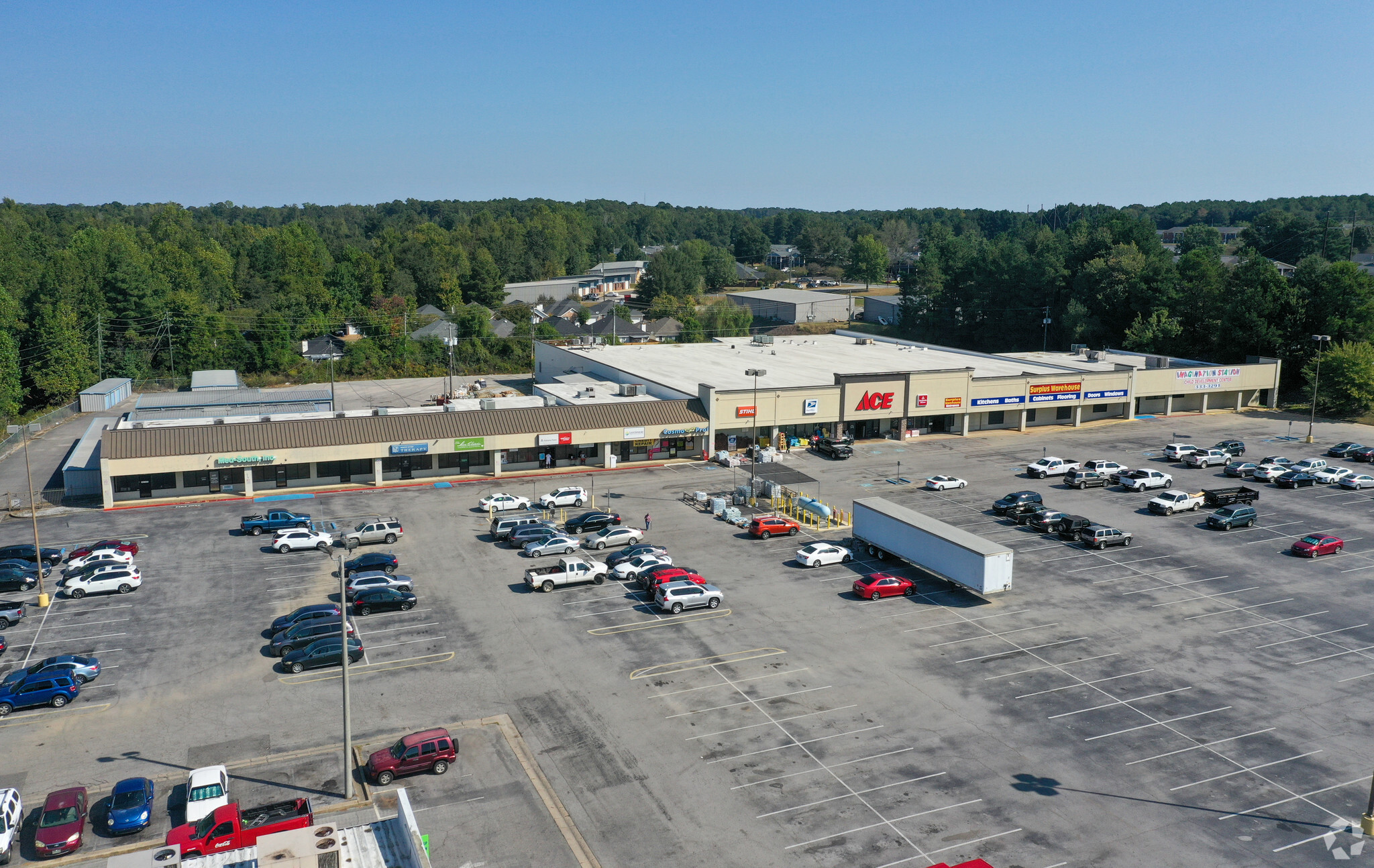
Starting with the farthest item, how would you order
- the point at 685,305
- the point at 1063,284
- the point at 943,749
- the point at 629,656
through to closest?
the point at 685,305 → the point at 1063,284 → the point at 629,656 → the point at 943,749

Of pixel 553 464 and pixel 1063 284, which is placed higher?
pixel 1063 284

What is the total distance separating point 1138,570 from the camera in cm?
4653

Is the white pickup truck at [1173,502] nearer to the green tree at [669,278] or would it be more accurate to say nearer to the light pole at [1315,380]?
the light pole at [1315,380]

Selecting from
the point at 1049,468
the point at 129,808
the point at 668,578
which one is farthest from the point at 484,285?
the point at 129,808

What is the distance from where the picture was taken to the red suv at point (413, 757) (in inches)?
1087

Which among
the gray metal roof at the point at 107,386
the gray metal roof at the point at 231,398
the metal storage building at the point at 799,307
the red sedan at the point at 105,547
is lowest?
the red sedan at the point at 105,547

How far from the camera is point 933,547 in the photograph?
4403cm

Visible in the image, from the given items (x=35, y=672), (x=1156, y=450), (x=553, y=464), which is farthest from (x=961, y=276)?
(x=35, y=672)

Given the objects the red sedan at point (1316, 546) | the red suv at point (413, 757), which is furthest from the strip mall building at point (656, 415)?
the red suv at point (413, 757)

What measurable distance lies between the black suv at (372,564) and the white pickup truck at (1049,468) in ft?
136

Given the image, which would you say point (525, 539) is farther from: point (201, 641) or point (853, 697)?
point (853, 697)

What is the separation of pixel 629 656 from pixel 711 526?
58.2 feet

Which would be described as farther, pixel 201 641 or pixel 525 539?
pixel 525 539

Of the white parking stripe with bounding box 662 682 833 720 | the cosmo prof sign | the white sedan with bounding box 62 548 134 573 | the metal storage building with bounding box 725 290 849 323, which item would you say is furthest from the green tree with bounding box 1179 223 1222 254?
the white sedan with bounding box 62 548 134 573
